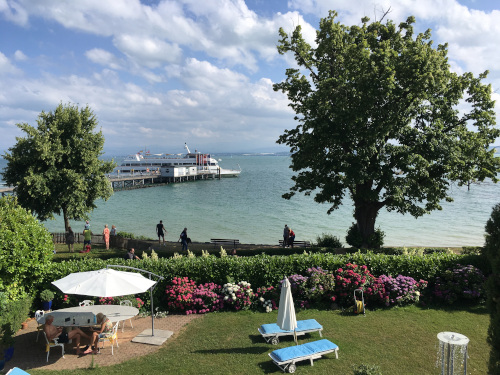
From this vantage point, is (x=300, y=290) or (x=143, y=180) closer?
(x=300, y=290)

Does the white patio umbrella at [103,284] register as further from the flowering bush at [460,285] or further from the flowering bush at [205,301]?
the flowering bush at [460,285]

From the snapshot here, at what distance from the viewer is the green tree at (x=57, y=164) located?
20906 millimetres

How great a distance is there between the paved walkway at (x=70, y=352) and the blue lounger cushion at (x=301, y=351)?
11.3ft

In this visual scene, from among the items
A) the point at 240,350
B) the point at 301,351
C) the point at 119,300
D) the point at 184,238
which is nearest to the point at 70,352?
the point at 119,300

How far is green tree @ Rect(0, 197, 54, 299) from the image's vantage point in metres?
10.5

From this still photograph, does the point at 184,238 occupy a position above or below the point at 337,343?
above

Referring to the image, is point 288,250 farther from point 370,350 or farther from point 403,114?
point 370,350

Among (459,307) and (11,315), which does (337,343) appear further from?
(11,315)

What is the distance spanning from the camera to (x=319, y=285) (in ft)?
38.8

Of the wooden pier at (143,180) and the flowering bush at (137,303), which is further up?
the wooden pier at (143,180)

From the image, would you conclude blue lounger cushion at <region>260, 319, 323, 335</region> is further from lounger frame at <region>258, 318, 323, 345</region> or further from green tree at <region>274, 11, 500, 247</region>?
green tree at <region>274, 11, 500, 247</region>

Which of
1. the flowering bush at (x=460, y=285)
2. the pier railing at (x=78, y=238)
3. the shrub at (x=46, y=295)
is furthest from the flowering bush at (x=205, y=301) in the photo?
the pier railing at (x=78, y=238)

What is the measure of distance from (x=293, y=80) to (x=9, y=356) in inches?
706

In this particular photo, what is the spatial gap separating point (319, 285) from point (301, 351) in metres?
3.91
